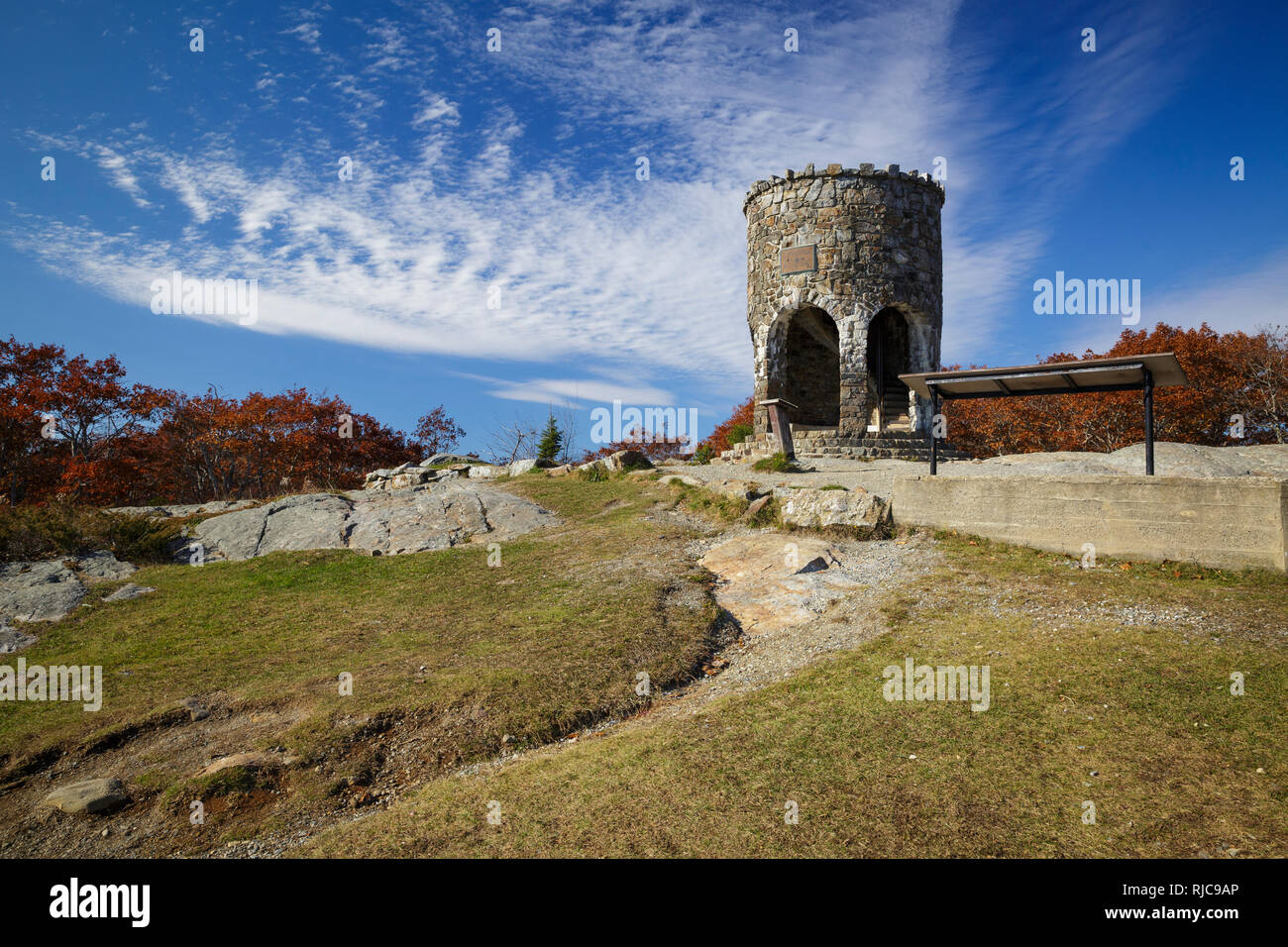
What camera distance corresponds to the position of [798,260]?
66.3 ft

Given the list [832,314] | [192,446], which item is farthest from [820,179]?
[192,446]

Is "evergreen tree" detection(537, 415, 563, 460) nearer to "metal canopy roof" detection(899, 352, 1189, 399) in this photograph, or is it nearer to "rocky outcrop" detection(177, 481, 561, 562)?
"rocky outcrop" detection(177, 481, 561, 562)

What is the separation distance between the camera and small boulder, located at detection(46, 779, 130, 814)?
5262 millimetres

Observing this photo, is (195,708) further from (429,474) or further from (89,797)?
(429,474)

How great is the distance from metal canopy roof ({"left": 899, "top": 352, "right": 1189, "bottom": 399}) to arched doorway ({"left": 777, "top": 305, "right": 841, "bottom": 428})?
13170mm

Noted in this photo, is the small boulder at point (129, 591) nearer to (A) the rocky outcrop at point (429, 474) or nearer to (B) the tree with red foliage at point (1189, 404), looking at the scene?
(A) the rocky outcrop at point (429, 474)

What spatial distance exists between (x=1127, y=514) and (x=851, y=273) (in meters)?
12.9

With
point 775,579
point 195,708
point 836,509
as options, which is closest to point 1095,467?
point 836,509

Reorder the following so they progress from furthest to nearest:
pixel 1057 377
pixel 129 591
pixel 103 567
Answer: pixel 103 567
pixel 129 591
pixel 1057 377

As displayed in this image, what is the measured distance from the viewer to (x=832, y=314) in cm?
1988

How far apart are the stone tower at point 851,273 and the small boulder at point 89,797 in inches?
642

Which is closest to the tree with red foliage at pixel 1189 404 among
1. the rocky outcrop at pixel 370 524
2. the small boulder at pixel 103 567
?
the rocky outcrop at pixel 370 524
